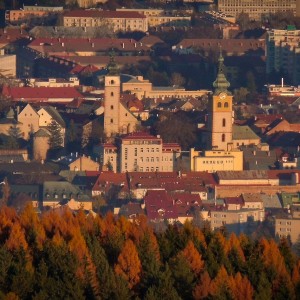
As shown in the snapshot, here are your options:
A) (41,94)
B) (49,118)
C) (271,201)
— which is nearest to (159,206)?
(271,201)

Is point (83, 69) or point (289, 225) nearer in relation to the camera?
point (289, 225)

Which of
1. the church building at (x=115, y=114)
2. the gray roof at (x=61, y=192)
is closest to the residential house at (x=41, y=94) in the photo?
the church building at (x=115, y=114)

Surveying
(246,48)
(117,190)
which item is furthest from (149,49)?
(117,190)

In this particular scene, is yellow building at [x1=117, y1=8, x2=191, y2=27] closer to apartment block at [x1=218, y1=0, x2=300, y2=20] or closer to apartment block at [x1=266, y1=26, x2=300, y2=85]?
apartment block at [x1=218, y1=0, x2=300, y2=20]

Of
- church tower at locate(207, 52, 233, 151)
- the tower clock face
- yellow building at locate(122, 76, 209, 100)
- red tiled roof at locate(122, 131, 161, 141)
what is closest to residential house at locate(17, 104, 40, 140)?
red tiled roof at locate(122, 131, 161, 141)

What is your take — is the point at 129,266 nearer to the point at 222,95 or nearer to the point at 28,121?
the point at 222,95
